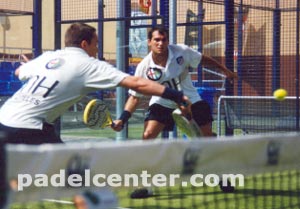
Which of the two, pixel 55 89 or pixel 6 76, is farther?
pixel 6 76

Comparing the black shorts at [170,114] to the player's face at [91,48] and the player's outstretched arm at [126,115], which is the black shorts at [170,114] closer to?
the player's outstretched arm at [126,115]

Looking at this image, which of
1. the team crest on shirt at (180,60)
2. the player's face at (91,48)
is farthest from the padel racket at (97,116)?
the player's face at (91,48)

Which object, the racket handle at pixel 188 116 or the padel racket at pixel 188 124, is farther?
the padel racket at pixel 188 124

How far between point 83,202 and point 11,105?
103 inches

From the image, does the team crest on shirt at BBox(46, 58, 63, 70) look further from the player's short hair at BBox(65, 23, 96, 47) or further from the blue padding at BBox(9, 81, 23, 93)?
the blue padding at BBox(9, 81, 23, 93)

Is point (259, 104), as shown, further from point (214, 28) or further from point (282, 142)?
point (282, 142)

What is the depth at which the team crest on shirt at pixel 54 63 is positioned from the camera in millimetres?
5062

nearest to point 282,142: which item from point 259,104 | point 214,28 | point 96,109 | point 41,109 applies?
point 41,109

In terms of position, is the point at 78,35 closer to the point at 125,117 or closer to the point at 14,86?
the point at 125,117

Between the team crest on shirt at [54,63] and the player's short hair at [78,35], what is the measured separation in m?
0.24

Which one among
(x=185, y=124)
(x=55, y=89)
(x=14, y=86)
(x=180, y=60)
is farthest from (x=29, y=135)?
(x=14, y=86)

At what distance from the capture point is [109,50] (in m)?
14.0

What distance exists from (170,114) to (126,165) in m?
4.05

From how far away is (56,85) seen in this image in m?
5.01
